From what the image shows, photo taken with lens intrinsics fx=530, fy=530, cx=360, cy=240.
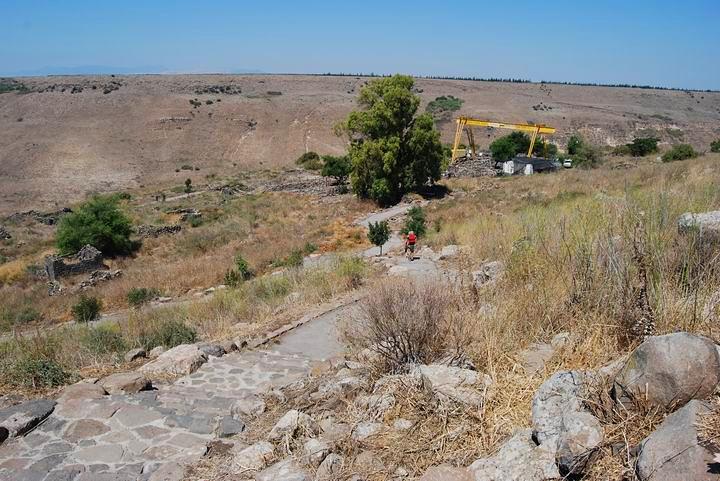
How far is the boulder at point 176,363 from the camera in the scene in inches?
282

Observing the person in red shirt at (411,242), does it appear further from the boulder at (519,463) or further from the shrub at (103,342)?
the boulder at (519,463)

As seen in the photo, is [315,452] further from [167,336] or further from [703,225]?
[167,336]

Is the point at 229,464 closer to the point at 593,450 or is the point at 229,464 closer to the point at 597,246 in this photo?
the point at 593,450

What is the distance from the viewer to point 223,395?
259 inches

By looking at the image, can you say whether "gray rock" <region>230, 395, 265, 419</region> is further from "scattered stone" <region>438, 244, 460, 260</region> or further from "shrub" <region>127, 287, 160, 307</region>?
"shrub" <region>127, 287, 160, 307</region>

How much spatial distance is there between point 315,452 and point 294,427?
0.63 m

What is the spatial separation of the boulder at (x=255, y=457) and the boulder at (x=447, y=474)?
58.4 inches

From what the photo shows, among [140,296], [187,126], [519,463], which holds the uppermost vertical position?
→ [187,126]

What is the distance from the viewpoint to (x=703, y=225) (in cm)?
480

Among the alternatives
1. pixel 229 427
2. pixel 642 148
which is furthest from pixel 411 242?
pixel 642 148

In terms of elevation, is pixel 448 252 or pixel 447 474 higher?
pixel 447 474

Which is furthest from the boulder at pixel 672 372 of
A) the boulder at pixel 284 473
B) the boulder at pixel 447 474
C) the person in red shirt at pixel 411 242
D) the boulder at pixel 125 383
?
the person in red shirt at pixel 411 242

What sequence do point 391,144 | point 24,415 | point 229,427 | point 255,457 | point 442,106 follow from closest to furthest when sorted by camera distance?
1. point 255,457
2. point 229,427
3. point 24,415
4. point 391,144
5. point 442,106

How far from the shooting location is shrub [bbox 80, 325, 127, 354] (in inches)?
326
